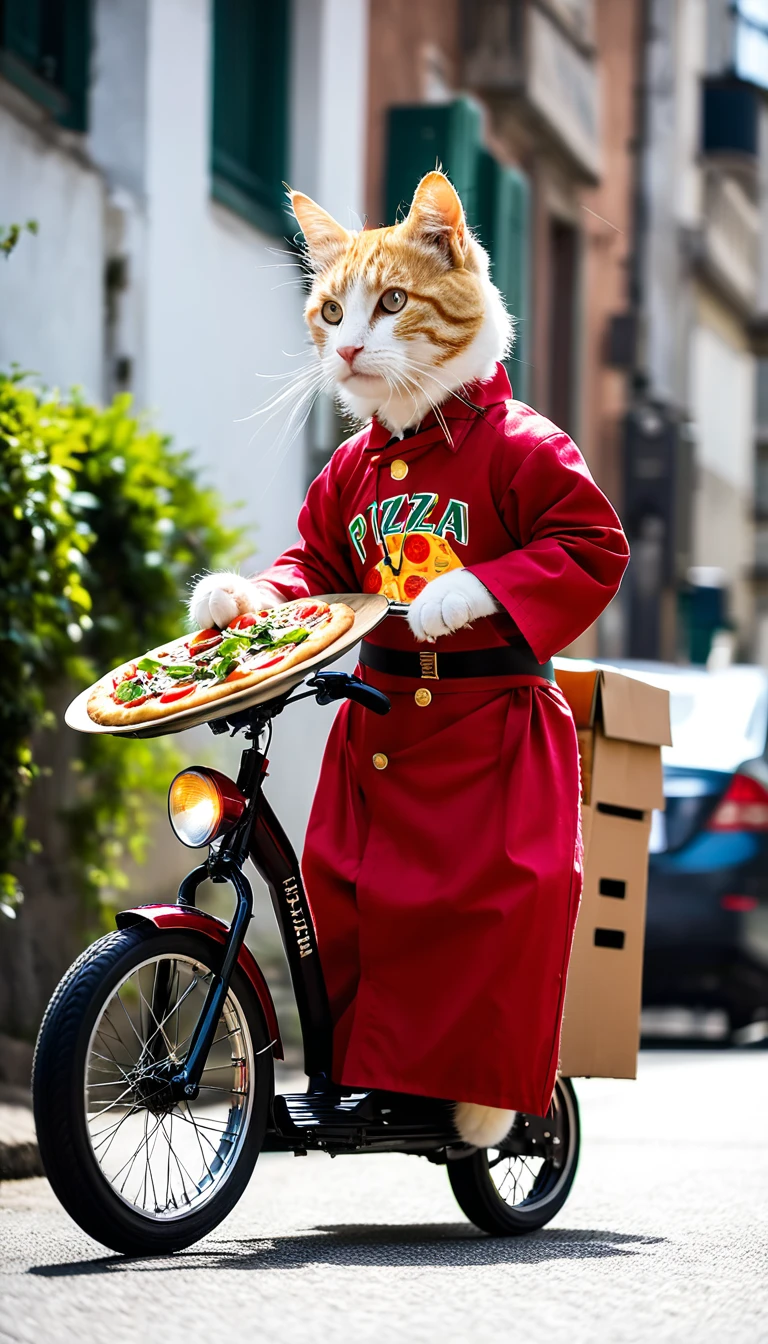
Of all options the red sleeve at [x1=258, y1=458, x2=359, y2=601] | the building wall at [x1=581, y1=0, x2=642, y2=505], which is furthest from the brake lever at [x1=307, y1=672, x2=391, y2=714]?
the building wall at [x1=581, y1=0, x2=642, y2=505]

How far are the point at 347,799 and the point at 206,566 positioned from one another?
112 inches

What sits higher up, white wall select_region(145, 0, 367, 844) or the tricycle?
white wall select_region(145, 0, 367, 844)

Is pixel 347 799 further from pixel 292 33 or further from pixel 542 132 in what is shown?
pixel 542 132

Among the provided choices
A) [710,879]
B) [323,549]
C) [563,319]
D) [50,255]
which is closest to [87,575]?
[50,255]

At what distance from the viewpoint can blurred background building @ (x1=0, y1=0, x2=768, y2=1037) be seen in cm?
806

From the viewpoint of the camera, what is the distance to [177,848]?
7680 millimetres

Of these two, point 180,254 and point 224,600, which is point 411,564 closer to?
point 224,600

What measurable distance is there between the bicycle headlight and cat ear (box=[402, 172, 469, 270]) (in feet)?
3.69

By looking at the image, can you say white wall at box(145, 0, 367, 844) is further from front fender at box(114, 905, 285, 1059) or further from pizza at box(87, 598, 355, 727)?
front fender at box(114, 905, 285, 1059)

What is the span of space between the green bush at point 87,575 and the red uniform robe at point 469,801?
1.59 metres

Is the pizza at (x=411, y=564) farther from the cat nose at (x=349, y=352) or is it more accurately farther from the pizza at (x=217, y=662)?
the cat nose at (x=349, y=352)

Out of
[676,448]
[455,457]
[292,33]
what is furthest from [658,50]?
[455,457]

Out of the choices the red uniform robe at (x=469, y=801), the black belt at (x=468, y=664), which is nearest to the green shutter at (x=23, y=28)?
the red uniform robe at (x=469, y=801)

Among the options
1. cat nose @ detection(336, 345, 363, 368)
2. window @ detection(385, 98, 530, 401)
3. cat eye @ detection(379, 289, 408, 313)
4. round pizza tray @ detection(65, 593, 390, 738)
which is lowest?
round pizza tray @ detection(65, 593, 390, 738)
